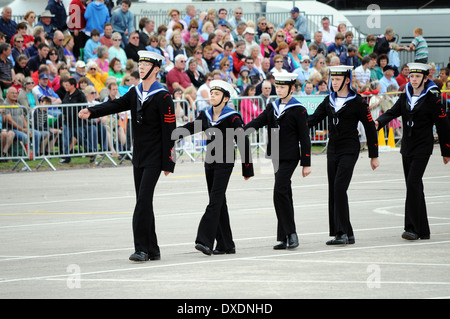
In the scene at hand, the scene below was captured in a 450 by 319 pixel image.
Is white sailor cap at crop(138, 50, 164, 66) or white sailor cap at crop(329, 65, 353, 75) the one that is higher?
white sailor cap at crop(138, 50, 164, 66)

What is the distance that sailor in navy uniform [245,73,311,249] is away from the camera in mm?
11305

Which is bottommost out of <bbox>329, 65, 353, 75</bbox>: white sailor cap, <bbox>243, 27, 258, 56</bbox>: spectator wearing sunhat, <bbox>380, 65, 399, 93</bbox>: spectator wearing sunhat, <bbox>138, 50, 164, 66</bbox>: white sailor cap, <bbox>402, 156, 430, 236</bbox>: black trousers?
<bbox>402, 156, 430, 236</bbox>: black trousers

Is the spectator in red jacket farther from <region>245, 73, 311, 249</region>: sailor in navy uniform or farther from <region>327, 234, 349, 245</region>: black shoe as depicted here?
<region>327, 234, 349, 245</region>: black shoe

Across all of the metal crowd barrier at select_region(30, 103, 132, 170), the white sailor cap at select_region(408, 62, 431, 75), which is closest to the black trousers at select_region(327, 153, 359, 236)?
the white sailor cap at select_region(408, 62, 431, 75)

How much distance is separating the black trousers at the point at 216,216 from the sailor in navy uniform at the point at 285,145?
67cm

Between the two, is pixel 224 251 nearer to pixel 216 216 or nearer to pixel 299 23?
pixel 216 216

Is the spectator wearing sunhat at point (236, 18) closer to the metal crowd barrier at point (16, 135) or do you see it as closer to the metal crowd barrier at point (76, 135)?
the metal crowd barrier at point (76, 135)

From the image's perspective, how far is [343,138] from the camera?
11586mm

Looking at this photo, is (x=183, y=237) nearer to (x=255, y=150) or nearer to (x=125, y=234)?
(x=125, y=234)

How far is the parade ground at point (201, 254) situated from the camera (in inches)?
339

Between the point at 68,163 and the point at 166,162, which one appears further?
the point at 68,163
